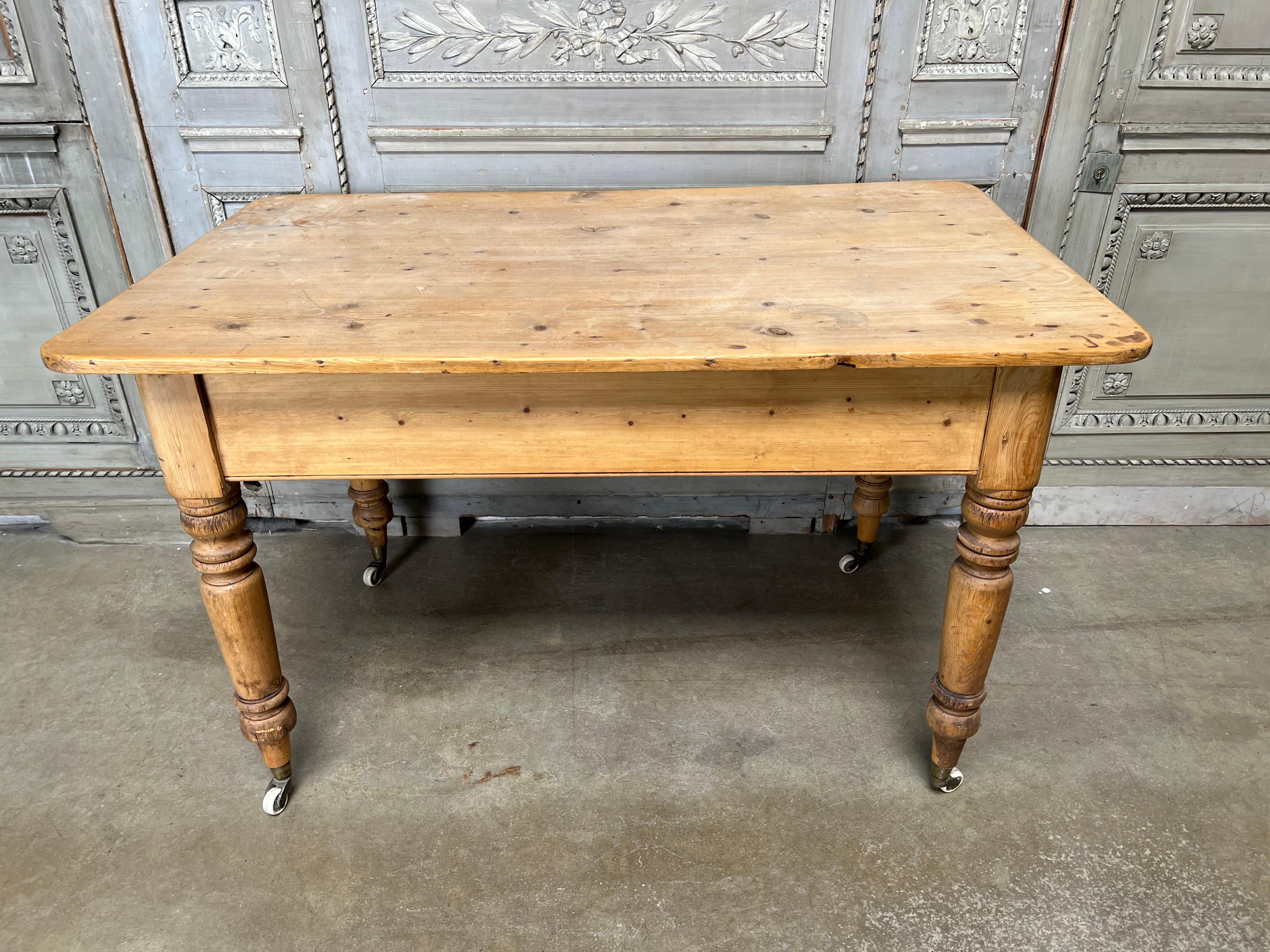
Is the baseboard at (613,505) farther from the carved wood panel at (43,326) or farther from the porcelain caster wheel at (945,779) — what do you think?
the porcelain caster wheel at (945,779)

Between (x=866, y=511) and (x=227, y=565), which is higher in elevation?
(x=227, y=565)

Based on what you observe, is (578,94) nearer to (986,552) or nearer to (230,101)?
(230,101)

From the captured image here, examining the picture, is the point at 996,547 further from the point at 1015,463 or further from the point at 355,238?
the point at 355,238

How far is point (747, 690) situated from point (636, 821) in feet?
1.43

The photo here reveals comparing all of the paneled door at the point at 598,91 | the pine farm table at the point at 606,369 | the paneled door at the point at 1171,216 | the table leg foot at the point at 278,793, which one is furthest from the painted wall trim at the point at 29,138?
the paneled door at the point at 1171,216

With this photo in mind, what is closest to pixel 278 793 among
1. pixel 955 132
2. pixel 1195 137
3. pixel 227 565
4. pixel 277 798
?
pixel 277 798

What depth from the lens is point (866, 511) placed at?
2.28 meters

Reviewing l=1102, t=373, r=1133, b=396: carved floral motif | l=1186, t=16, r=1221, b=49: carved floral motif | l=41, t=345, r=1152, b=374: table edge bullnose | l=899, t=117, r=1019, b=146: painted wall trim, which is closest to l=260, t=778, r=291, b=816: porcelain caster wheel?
l=41, t=345, r=1152, b=374: table edge bullnose

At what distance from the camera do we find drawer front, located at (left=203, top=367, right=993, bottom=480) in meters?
1.35

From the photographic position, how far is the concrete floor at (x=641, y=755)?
1503 mm

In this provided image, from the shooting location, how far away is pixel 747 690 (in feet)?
6.47

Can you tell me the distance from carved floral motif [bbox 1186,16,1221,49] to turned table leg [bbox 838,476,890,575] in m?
1.21

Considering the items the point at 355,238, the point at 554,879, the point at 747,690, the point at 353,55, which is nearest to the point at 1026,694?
the point at 747,690

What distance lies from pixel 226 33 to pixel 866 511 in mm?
1917
